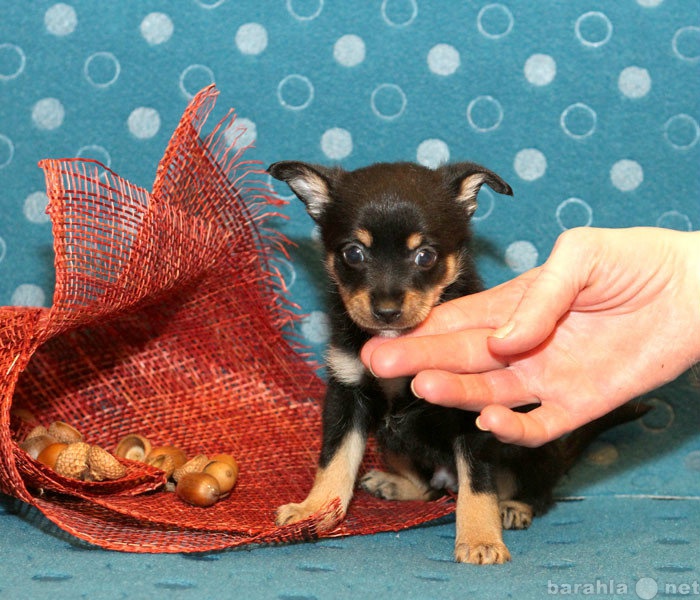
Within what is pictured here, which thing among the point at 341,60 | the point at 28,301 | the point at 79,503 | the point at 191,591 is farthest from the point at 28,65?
the point at 191,591

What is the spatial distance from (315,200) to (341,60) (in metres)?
0.75

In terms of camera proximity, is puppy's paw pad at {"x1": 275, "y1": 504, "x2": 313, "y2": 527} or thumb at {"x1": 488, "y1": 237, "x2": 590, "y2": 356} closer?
thumb at {"x1": 488, "y1": 237, "x2": 590, "y2": 356}

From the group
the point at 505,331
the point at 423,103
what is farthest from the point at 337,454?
the point at 423,103

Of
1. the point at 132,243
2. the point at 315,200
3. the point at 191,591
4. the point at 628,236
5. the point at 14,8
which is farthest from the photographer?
the point at 14,8

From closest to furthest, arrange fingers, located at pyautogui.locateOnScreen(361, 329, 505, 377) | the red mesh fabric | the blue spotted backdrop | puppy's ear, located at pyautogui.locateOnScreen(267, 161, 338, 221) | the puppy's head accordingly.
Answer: fingers, located at pyautogui.locateOnScreen(361, 329, 505, 377) < the red mesh fabric < the puppy's head < puppy's ear, located at pyautogui.locateOnScreen(267, 161, 338, 221) < the blue spotted backdrop

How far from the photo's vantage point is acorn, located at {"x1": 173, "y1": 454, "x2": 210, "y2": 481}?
9.18 feet

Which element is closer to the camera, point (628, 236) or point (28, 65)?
point (628, 236)

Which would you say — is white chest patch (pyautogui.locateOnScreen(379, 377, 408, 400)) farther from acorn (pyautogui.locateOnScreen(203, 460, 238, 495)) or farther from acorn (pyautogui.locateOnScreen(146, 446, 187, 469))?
acorn (pyautogui.locateOnScreen(146, 446, 187, 469))

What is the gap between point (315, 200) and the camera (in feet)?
9.94

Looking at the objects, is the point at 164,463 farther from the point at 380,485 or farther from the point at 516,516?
the point at 516,516

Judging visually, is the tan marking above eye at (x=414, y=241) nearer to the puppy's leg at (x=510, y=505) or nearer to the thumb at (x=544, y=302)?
the thumb at (x=544, y=302)

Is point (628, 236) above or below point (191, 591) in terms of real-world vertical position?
above

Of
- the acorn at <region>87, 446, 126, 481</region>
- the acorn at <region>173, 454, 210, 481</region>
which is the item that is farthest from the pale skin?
the acorn at <region>87, 446, 126, 481</region>

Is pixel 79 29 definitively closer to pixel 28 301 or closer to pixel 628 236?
pixel 28 301
